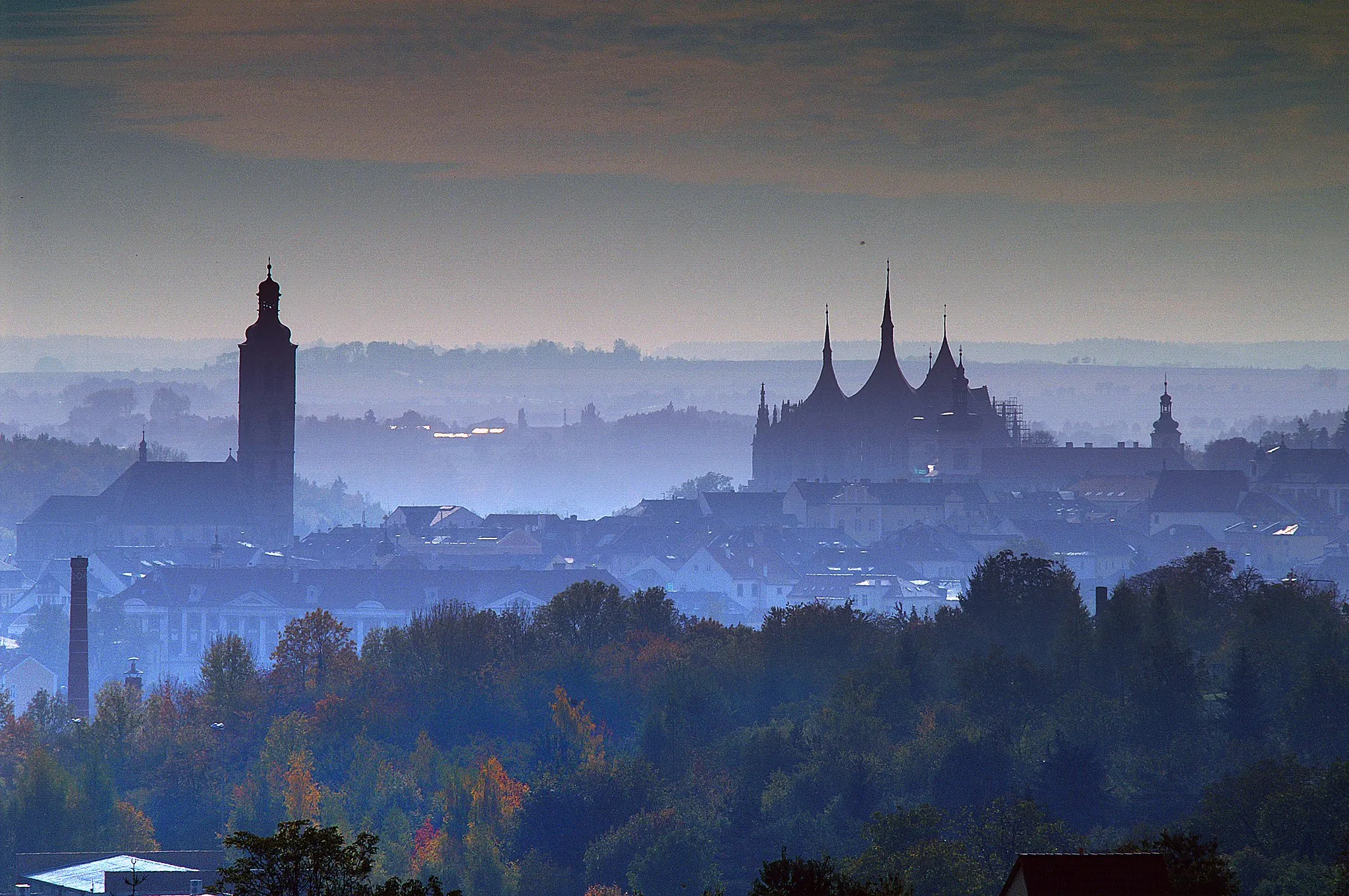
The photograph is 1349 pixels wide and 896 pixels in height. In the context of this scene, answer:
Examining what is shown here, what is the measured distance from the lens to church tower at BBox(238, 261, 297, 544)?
12538cm

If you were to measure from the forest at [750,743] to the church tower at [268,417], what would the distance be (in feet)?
178

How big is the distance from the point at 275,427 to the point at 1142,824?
91.8 metres

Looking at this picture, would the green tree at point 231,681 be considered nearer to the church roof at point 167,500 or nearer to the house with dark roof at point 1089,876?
the house with dark roof at point 1089,876

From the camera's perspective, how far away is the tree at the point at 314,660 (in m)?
66.9

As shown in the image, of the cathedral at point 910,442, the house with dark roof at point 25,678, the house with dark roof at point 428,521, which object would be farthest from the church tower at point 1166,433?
the house with dark roof at point 25,678

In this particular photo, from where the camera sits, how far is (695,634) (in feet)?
226

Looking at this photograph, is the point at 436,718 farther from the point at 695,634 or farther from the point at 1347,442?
the point at 1347,442

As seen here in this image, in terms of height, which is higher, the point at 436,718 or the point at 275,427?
the point at 275,427

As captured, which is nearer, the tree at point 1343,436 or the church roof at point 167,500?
the church roof at point 167,500

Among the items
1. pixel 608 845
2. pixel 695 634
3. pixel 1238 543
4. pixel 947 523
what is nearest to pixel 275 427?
pixel 947 523

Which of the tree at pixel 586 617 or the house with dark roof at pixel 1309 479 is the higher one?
the house with dark roof at pixel 1309 479

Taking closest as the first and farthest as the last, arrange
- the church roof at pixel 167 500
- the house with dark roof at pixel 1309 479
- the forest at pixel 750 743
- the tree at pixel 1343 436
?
the forest at pixel 750 743, the church roof at pixel 167 500, the house with dark roof at pixel 1309 479, the tree at pixel 1343 436

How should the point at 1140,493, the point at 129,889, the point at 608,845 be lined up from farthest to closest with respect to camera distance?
1. the point at 1140,493
2. the point at 608,845
3. the point at 129,889

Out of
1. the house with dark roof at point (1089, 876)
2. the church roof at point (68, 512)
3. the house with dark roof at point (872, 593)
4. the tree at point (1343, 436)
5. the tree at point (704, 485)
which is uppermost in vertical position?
the tree at point (1343, 436)
